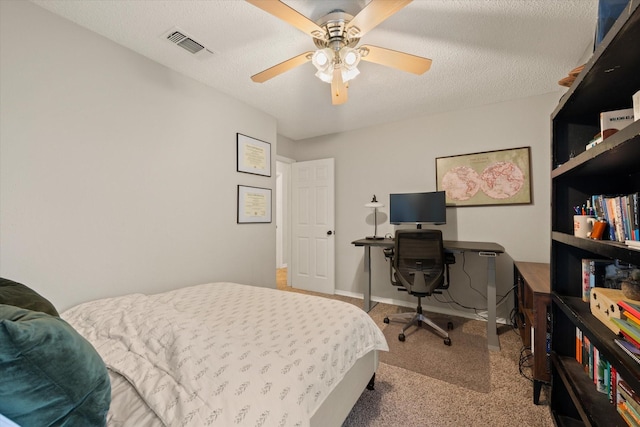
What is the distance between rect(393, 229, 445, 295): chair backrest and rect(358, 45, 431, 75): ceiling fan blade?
1.39m

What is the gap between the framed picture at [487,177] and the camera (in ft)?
8.83

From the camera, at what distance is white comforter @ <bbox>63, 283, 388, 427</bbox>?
793mm

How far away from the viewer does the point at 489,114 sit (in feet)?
9.32

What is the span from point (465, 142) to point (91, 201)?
11.7 ft

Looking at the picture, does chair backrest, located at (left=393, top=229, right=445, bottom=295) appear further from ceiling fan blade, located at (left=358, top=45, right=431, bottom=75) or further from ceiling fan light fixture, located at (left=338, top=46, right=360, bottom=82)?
ceiling fan light fixture, located at (left=338, top=46, right=360, bottom=82)

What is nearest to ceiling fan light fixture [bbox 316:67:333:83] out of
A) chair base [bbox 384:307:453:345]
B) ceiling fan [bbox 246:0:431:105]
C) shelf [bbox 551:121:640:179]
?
ceiling fan [bbox 246:0:431:105]

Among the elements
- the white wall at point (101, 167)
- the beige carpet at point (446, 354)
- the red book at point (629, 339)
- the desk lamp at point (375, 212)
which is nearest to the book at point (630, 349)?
the red book at point (629, 339)

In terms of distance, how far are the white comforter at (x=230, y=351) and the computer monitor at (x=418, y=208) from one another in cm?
174

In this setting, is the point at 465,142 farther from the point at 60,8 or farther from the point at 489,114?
A: the point at 60,8

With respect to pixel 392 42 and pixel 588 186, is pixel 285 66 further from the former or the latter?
pixel 588 186

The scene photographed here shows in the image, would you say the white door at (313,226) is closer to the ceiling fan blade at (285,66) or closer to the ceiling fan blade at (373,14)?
the ceiling fan blade at (285,66)

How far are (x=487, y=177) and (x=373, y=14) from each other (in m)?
2.33

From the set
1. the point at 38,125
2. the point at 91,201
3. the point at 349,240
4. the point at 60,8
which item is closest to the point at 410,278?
the point at 349,240

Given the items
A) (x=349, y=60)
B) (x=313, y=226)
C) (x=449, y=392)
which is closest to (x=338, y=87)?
(x=349, y=60)
